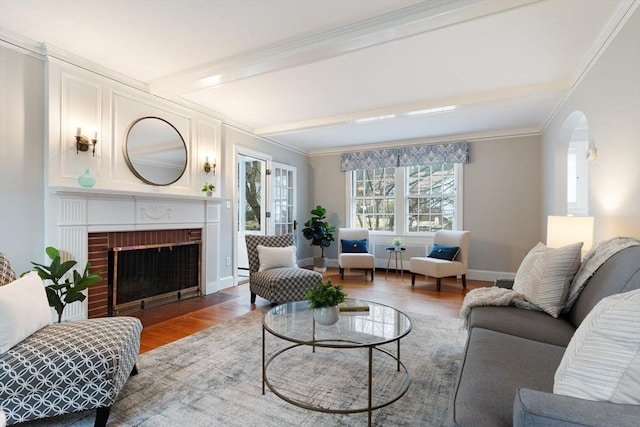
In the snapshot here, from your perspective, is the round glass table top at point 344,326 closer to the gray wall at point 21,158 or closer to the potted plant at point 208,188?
the gray wall at point 21,158

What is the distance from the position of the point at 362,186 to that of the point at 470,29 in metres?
4.26

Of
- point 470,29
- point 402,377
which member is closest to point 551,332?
point 402,377

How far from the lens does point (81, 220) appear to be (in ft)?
9.92

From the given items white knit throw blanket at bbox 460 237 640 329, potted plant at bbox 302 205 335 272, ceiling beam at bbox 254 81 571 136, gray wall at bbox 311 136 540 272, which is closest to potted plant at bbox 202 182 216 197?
ceiling beam at bbox 254 81 571 136

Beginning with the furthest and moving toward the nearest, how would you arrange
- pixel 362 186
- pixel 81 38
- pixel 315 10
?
1. pixel 362 186
2. pixel 81 38
3. pixel 315 10

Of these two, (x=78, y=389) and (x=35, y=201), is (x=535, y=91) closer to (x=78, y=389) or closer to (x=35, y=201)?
(x=78, y=389)

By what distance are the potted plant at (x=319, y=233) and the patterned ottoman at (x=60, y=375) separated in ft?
15.2

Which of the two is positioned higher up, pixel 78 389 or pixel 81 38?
pixel 81 38

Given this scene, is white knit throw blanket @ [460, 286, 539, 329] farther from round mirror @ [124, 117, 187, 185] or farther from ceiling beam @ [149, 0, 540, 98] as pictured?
round mirror @ [124, 117, 187, 185]

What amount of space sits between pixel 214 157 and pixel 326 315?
126 inches

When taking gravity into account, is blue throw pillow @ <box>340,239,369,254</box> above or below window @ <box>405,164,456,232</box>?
below

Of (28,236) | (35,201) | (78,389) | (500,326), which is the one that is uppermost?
(35,201)

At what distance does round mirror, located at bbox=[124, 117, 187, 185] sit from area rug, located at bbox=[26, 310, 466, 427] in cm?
198

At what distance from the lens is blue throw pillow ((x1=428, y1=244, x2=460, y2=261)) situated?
15.8 feet
